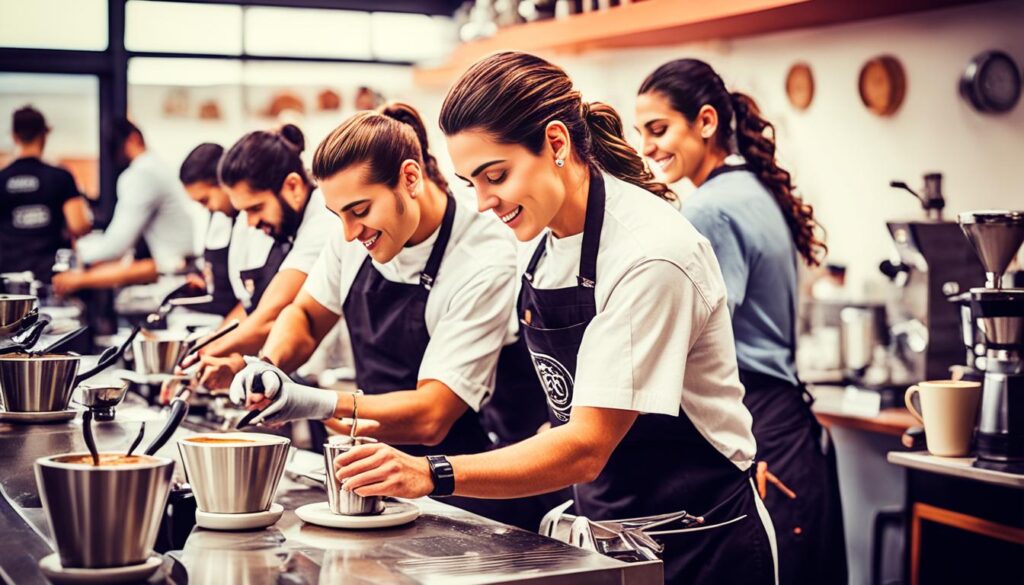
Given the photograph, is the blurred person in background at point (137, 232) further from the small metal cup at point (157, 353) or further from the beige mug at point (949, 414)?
the beige mug at point (949, 414)

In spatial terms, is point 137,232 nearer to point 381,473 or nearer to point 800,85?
point 800,85

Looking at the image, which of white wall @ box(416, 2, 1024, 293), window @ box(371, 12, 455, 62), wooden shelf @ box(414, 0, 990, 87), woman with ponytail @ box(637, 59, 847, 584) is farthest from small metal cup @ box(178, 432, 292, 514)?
window @ box(371, 12, 455, 62)

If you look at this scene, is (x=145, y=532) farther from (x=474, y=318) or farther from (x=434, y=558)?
(x=474, y=318)

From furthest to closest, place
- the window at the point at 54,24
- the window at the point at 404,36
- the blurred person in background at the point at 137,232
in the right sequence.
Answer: the window at the point at 404,36 → the window at the point at 54,24 → the blurred person in background at the point at 137,232

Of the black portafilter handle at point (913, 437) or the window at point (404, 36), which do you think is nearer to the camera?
the black portafilter handle at point (913, 437)

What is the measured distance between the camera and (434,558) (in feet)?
5.43

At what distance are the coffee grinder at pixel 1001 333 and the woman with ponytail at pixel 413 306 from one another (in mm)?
985

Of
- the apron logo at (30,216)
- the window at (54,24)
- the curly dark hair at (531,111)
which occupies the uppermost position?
the window at (54,24)

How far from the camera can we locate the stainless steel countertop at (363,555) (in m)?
1.55

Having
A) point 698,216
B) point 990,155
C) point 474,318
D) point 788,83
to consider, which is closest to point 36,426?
point 474,318

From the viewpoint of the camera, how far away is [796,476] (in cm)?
291

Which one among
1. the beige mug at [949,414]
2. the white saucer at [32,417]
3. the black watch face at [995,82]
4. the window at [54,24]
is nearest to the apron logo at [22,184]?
the window at [54,24]

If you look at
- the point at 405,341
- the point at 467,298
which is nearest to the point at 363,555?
the point at 467,298

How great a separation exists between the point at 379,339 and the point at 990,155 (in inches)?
119
